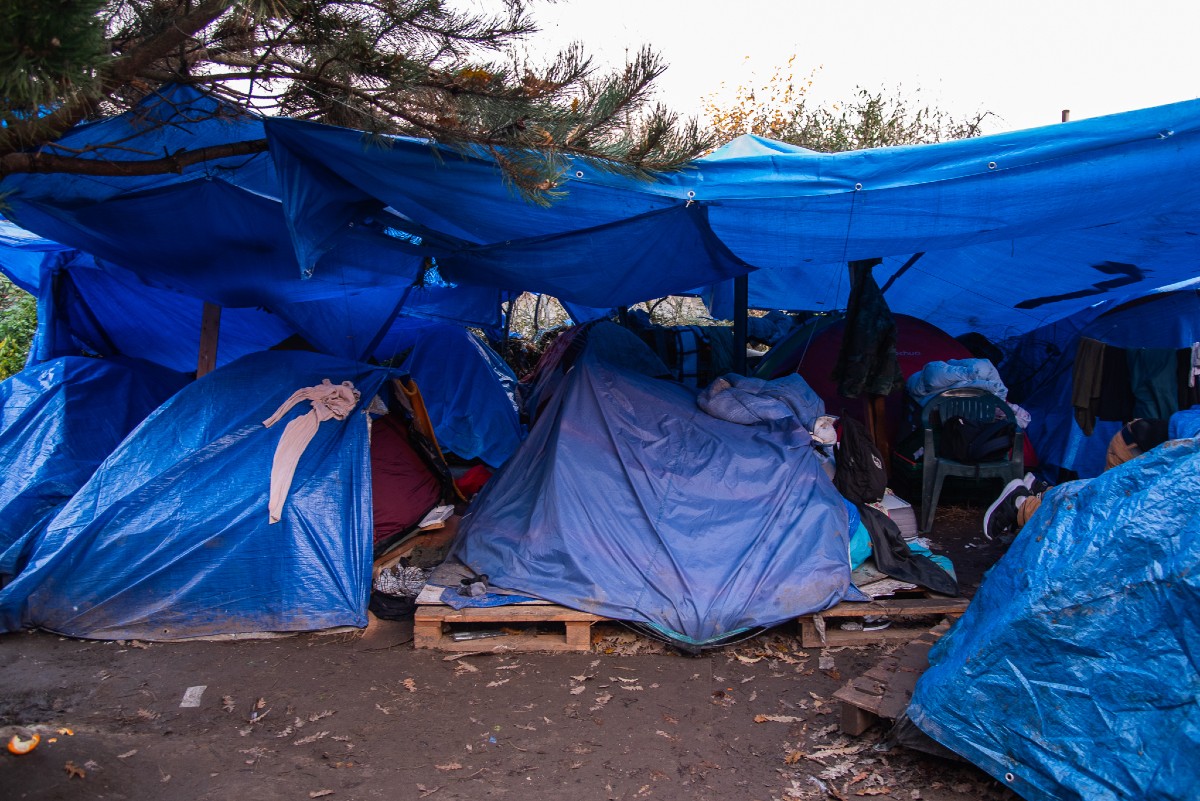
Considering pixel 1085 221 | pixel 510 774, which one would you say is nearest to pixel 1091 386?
pixel 1085 221

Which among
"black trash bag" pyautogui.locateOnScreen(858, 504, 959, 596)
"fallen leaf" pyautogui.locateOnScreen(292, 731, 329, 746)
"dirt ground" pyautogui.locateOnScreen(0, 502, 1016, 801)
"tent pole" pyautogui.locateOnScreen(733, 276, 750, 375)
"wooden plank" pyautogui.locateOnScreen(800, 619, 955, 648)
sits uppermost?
"tent pole" pyautogui.locateOnScreen(733, 276, 750, 375)

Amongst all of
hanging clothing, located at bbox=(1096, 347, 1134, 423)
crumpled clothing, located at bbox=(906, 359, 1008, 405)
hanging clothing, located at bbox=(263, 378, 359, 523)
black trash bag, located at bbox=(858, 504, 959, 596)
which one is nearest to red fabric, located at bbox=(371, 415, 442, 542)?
hanging clothing, located at bbox=(263, 378, 359, 523)

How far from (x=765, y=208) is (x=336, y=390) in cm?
252

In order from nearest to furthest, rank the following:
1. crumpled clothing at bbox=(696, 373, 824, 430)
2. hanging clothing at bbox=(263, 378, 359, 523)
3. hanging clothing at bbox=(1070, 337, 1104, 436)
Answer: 1. hanging clothing at bbox=(263, 378, 359, 523)
2. crumpled clothing at bbox=(696, 373, 824, 430)
3. hanging clothing at bbox=(1070, 337, 1104, 436)

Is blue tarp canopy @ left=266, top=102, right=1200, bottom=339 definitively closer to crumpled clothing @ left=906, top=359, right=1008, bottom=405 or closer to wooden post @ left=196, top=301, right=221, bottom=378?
crumpled clothing @ left=906, top=359, right=1008, bottom=405

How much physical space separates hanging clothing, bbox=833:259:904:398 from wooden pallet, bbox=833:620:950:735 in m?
2.18

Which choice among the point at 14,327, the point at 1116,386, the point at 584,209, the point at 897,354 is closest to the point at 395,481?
the point at 584,209

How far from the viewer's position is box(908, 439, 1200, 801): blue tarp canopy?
2287mm

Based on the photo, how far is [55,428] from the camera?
205 inches

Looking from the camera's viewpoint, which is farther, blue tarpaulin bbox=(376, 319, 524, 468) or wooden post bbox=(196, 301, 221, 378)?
blue tarpaulin bbox=(376, 319, 524, 468)

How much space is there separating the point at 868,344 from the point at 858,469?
996mm

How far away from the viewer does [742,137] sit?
4707mm

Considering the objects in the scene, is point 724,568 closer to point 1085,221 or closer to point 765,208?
point 765,208

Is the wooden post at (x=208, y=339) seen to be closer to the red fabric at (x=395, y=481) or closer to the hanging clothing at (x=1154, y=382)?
the red fabric at (x=395, y=481)
